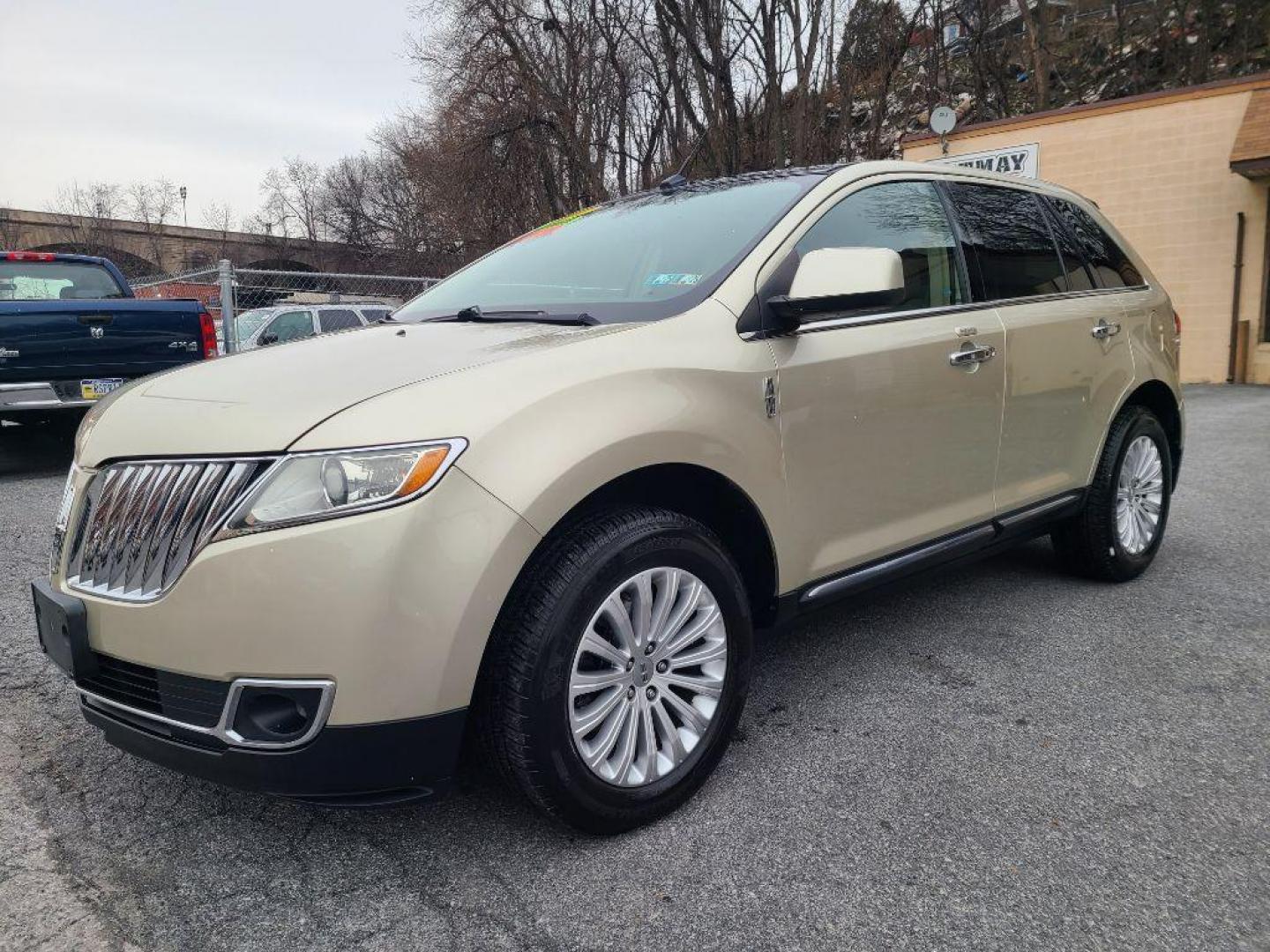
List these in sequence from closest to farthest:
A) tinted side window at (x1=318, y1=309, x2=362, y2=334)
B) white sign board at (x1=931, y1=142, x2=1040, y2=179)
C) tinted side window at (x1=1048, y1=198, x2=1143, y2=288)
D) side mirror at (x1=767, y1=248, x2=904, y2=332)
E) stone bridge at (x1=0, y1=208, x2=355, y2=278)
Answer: side mirror at (x1=767, y1=248, x2=904, y2=332) → tinted side window at (x1=1048, y1=198, x2=1143, y2=288) → tinted side window at (x1=318, y1=309, x2=362, y2=334) → white sign board at (x1=931, y1=142, x2=1040, y2=179) → stone bridge at (x1=0, y1=208, x2=355, y2=278)

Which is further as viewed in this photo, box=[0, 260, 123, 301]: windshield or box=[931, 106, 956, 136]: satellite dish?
box=[931, 106, 956, 136]: satellite dish

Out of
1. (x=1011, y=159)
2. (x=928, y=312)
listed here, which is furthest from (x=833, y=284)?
(x=1011, y=159)

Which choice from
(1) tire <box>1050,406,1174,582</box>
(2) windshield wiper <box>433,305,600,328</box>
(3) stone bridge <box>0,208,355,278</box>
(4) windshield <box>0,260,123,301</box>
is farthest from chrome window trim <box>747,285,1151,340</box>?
(3) stone bridge <box>0,208,355,278</box>

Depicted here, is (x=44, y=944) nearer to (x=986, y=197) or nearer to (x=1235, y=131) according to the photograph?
(x=986, y=197)

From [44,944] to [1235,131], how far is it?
54.5 feet

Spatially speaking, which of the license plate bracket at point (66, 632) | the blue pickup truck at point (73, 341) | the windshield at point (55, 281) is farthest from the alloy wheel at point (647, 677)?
the windshield at point (55, 281)

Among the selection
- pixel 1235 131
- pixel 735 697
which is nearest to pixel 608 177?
pixel 1235 131

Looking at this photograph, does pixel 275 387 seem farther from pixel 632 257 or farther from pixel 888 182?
pixel 888 182

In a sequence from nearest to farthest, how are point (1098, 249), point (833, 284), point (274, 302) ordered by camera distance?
point (833, 284)
point (1098, 249)
point (274, 302)

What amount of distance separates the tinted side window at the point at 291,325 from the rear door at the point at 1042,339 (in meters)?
10.7

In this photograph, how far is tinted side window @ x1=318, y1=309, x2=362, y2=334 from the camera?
42.4 ft

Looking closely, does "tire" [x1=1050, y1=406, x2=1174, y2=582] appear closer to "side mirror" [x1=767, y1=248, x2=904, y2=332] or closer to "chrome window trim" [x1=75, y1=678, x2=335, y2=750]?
"side mirror" [x1=767, y1=248, x2=904, y2=332]

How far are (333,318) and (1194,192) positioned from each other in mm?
13168

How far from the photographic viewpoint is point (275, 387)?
2.18 meters
